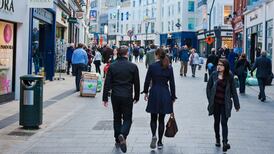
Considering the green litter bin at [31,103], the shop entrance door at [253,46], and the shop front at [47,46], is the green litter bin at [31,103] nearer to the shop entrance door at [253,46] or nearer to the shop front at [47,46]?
the shop front at [47,46]

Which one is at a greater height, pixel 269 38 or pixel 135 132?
pixel 269 38

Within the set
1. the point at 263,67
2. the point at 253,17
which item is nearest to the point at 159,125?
the point at 263,67

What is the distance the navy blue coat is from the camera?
885 cm

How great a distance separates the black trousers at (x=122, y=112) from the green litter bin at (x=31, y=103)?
244 cm

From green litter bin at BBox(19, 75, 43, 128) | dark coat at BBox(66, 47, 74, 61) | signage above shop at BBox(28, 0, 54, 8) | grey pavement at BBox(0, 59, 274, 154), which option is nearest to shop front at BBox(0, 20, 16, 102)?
signage above shop at BBox(28, 0, 54, 8)

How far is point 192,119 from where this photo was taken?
1259 cm

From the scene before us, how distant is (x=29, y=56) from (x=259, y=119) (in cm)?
749

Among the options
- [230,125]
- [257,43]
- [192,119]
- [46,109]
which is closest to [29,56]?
[46,109]

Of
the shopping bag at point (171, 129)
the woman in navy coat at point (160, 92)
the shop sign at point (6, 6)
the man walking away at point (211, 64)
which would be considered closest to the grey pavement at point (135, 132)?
the shopping bag at point (171, 129)

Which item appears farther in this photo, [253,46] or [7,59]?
[253,46]

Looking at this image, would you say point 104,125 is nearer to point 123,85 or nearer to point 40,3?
point 123,85

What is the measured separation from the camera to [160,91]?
352 inches

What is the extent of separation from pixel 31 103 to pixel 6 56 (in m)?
4.96

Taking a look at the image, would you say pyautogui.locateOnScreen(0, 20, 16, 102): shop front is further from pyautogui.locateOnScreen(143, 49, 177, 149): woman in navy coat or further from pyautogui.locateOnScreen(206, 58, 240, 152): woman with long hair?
pyautogui.locateOnScreen(206, 58, 240, 152): woman with long hair
